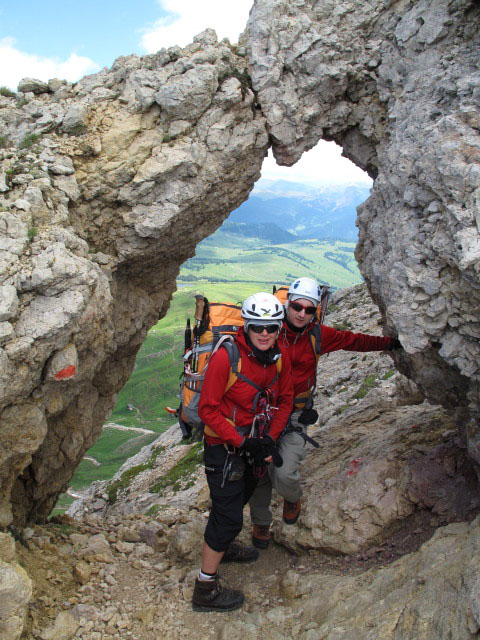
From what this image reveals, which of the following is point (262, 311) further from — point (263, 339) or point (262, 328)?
point (263, 339)

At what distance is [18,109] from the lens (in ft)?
39.3

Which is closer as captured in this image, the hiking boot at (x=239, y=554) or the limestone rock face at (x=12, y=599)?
the limestone rock face at (x=12, y=599)

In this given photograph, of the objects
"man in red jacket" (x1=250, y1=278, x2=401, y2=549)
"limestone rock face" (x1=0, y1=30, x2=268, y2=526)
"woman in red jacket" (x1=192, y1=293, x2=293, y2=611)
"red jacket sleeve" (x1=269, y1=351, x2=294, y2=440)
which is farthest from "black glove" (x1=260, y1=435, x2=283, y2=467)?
"limestone rock face" (x1=0, y1=30, x2=268, y2=526)

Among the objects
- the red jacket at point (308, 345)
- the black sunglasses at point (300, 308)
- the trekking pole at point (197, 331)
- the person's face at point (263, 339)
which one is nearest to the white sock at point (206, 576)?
the trekking pole at point (197, 331)

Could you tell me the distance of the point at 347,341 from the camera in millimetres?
9844

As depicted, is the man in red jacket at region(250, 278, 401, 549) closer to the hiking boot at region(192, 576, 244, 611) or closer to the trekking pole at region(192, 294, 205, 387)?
the trekking pole at region(192, 294, 205, 387)

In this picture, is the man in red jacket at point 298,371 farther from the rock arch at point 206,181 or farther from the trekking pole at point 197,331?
the trekking pole at point 197,331

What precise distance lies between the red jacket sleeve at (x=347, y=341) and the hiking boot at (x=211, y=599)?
4894 mm

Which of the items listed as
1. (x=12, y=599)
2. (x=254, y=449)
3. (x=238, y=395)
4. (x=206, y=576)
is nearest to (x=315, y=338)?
(x=238, y=395)

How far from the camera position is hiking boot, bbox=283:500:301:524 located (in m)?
10.3

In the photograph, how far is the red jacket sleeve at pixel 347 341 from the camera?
965 centimetres

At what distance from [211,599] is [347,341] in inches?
217

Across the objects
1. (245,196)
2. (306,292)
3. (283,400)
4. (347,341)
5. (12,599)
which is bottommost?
(12,599)

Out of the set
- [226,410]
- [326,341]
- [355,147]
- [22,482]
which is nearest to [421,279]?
[326,341]
